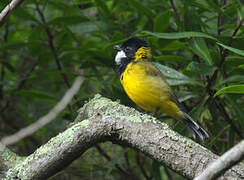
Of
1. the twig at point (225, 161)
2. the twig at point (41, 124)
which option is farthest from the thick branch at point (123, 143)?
the twig at point (225, 161)

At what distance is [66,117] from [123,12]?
1298 mm

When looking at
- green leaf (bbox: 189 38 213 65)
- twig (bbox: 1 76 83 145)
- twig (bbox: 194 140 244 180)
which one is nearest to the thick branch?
twig (bbox: 1 76 83 145)

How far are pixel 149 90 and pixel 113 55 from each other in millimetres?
727

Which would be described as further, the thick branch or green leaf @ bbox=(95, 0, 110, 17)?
green leaf @ bbox=(95, 0, 110, 17)

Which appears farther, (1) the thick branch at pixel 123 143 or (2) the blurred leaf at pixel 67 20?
(2) the blurred leaf at pixel 67 20

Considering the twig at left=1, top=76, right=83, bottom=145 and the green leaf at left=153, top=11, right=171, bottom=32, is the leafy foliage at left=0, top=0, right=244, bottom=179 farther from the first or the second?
the twig at left=1, top=76, right=83, bottom=145

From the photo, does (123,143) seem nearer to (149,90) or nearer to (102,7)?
(149,90)

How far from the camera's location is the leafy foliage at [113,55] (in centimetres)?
313

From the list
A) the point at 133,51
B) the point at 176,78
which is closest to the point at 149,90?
the point at 176,78

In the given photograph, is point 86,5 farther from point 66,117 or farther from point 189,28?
point 189,28

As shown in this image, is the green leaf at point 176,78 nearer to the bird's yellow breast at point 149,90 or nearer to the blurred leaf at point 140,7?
the bird's yellow breast at point 149,90

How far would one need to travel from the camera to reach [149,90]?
3.52 metres

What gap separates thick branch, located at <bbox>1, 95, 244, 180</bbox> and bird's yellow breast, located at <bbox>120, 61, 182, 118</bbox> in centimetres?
125

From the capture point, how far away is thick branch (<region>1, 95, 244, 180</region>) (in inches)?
79.5
